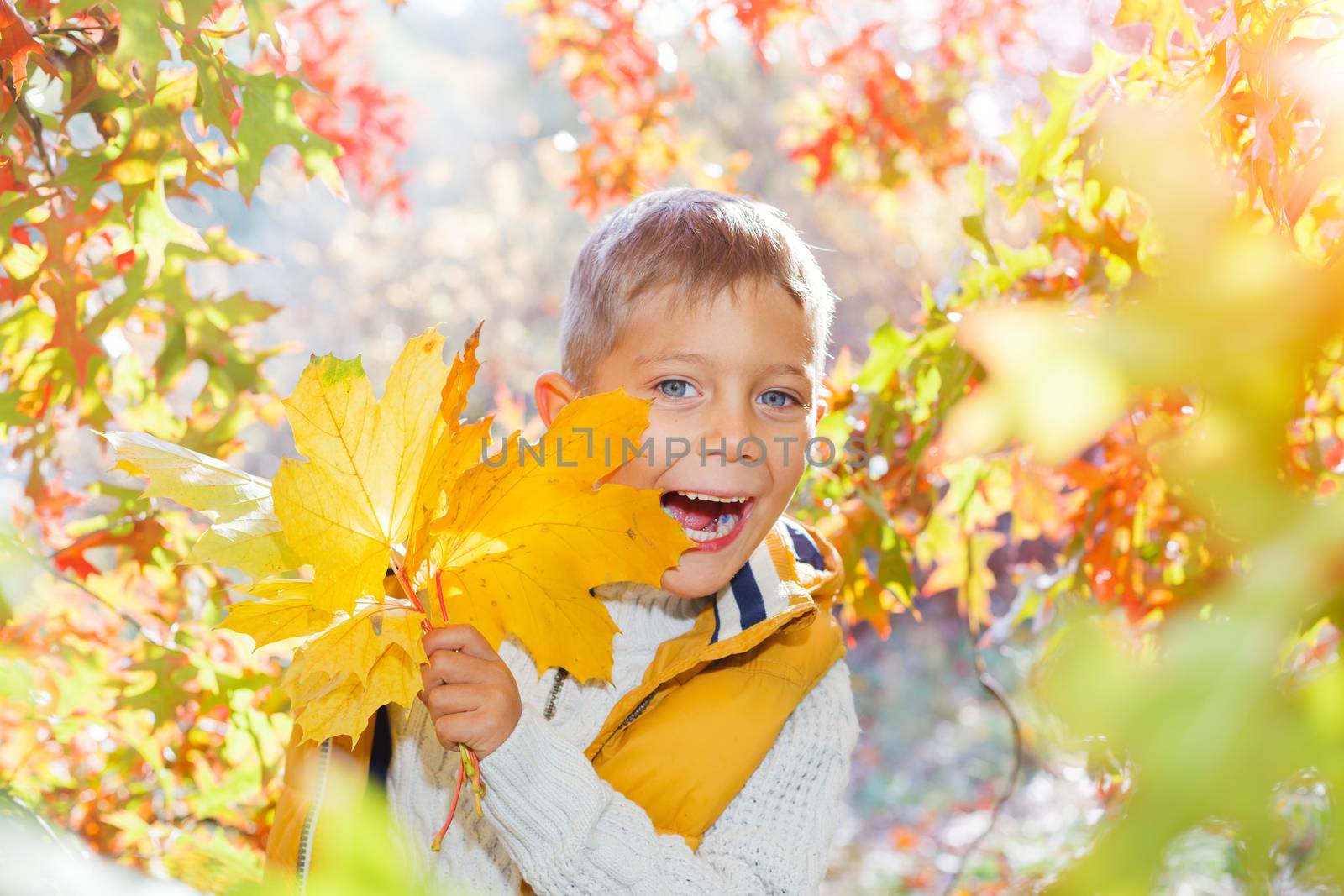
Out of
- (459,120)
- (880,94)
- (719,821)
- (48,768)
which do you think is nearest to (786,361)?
(719,821)

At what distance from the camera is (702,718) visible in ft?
3.95

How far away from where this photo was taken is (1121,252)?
1485 millimetres

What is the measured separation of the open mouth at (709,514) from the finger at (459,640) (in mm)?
314

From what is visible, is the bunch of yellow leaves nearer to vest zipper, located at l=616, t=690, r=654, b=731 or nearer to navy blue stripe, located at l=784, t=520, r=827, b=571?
vest zipper, located at l=616, t=690, r=654, b=731

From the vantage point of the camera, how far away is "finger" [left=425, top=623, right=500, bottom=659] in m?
0.94

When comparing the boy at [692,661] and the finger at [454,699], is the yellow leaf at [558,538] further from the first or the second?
the boy at [692,661]

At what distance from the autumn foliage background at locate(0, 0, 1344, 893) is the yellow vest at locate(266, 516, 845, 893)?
248 mm

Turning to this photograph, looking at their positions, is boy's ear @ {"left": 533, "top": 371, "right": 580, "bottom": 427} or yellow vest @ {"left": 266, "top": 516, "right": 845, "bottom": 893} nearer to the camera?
yellow vest @ {"left": 266, "top": 516, "right": 845, "bottom": 893}

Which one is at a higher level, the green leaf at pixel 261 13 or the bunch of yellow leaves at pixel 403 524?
the green leaf at pixel 261 13

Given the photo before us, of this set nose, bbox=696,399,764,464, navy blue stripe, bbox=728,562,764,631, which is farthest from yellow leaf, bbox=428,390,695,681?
navy blue stripe, bbox=728,562,764,631

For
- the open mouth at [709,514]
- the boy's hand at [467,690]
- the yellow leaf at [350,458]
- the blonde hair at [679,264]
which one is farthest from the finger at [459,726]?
the blonde hair at [679,264]

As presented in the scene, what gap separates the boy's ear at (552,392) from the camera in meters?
1.33

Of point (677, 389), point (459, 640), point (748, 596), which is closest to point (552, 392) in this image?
point (677, 389)

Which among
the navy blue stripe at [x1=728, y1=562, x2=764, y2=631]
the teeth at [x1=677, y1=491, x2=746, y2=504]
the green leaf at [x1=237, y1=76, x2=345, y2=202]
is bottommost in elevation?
the navy blue stripe at [x1=728, y1=562, x2=764, y2=631]
